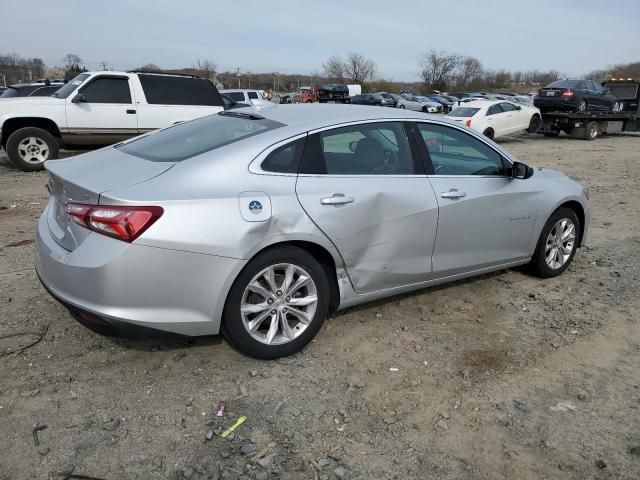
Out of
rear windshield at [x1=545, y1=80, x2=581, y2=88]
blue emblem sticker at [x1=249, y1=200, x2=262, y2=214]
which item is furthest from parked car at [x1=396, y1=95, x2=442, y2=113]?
blue emblem sticker at [x1=249, y1=200, x2=262, y2=214]

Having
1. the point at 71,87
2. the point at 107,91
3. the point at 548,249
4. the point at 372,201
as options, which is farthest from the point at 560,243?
the point at 71,87

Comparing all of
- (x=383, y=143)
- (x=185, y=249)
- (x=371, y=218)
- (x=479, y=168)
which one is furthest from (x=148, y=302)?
(x=479, y=168)

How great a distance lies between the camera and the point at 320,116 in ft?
12.1

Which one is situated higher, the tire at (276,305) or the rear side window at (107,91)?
the rear side window at (107,91)

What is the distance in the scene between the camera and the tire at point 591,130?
20.5 m

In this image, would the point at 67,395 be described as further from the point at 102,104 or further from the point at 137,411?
the point at 102,104

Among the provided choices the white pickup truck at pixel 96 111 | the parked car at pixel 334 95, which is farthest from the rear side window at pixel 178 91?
the parked car at pixel 334 95

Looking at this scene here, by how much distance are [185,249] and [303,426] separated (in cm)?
114

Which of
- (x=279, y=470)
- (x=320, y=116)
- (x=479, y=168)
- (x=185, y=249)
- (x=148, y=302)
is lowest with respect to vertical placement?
(x=279, y=470)

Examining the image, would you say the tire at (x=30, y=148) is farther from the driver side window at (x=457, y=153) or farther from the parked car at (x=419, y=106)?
the parked car at (x=419, y=106)

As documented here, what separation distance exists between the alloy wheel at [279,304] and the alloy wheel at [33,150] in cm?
883

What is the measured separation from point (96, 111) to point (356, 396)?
9.41 meters

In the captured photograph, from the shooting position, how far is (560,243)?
499cm

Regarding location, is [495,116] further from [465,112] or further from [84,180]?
[84,180]
